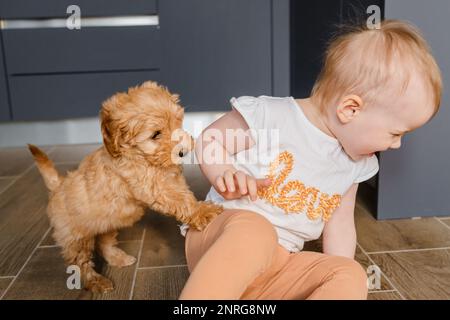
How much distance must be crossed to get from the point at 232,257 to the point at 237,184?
141 mm

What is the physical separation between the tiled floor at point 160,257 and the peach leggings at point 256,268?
0.75 ft

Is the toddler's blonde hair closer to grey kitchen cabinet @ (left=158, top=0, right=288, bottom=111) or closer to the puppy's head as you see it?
the puppy's head

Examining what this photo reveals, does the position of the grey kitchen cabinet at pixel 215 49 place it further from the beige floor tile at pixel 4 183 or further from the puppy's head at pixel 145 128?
the puppy's head at pixel 145 128

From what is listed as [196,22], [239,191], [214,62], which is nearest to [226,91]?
[214,62]

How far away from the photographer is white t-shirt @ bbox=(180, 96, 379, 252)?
2.99 feet

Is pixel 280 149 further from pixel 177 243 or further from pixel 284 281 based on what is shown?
pixel 177 243

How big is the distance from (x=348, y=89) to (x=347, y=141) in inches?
4.3

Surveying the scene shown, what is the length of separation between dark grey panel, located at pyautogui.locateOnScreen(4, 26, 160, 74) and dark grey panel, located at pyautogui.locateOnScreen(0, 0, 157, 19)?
0.08m

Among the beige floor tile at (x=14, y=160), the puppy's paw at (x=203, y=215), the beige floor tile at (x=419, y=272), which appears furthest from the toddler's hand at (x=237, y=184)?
the beige floor tile at (x=14, y=160)

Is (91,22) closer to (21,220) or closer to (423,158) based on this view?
(21,220)

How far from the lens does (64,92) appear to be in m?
2.55

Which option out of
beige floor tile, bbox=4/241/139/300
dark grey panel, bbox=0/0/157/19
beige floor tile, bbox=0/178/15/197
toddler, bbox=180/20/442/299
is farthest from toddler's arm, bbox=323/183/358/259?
dark grey panel, bbox=0/0/157/19

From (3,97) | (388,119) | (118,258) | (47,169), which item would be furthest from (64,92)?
(388,119)
